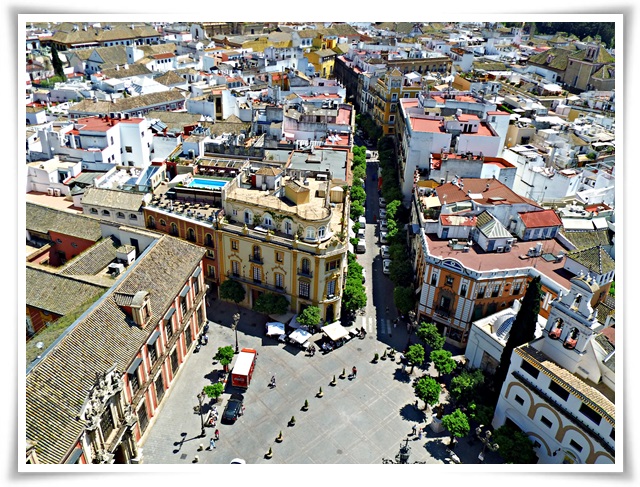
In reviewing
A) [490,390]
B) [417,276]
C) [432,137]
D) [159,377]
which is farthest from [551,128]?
[159,377]

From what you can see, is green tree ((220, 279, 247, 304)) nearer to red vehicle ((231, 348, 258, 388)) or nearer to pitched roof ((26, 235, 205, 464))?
red vehicle ((231, 348, 258, 388))

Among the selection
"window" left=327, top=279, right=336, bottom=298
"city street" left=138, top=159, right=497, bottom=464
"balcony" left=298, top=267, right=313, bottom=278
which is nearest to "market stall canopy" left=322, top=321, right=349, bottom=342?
"city street" left=138, top=159, right=497, bottom=464

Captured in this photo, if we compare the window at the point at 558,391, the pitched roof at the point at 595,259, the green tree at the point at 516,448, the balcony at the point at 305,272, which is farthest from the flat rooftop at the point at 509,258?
the green tree at the point at 516,448

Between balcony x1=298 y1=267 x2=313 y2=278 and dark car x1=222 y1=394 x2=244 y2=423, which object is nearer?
dark car x1=222 y1=394 x2=244 y2=423

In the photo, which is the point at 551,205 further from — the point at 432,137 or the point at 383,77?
the point at 383,77

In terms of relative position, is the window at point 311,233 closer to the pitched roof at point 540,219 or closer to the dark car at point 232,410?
the dark car at point 232,410

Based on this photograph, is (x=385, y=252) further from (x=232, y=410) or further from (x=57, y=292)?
(x=57, y=292)
